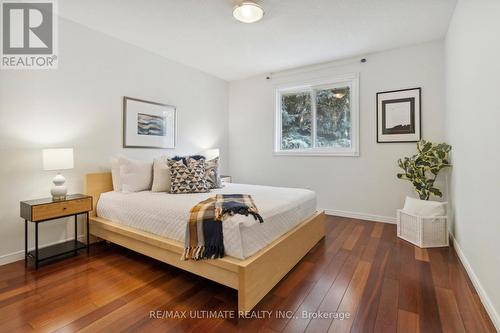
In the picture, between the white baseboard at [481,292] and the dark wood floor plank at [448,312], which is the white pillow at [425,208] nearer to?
the white baseboard at [481,292]

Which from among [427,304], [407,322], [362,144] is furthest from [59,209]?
[362,144]

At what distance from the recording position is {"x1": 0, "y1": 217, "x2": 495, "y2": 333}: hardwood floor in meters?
1.50

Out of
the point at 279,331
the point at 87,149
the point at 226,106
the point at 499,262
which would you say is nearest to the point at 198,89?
the point at 226,106

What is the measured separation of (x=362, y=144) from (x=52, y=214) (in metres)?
3.92

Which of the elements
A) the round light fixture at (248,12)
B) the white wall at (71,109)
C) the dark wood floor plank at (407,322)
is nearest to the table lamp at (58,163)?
the white wall at (71,109)

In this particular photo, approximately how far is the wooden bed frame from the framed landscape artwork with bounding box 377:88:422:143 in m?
1.66

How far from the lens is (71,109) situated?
2740 millimetres

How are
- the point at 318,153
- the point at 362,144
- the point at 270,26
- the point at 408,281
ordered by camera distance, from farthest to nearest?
the point at 318,153, the point at 362,144, the point at 270,26, the point at 408,281

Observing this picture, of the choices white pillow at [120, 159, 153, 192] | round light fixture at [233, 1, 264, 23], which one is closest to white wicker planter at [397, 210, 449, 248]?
round light fixture at [233, 1, 264, 23]

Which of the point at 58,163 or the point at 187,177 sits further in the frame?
the point at 187,177

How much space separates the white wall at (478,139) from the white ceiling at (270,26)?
502 millimetres

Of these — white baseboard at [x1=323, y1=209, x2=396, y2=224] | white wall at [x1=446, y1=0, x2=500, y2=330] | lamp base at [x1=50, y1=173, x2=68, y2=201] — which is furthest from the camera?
white baseboard at [x1=323, y1=209, x2=396, y2=224]

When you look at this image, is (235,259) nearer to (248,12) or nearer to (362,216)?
(248,12)

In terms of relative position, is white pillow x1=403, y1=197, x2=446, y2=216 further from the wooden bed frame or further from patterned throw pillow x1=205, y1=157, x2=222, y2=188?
patterned throw pillow x1=205, y1=157, x2=222, y2=188
